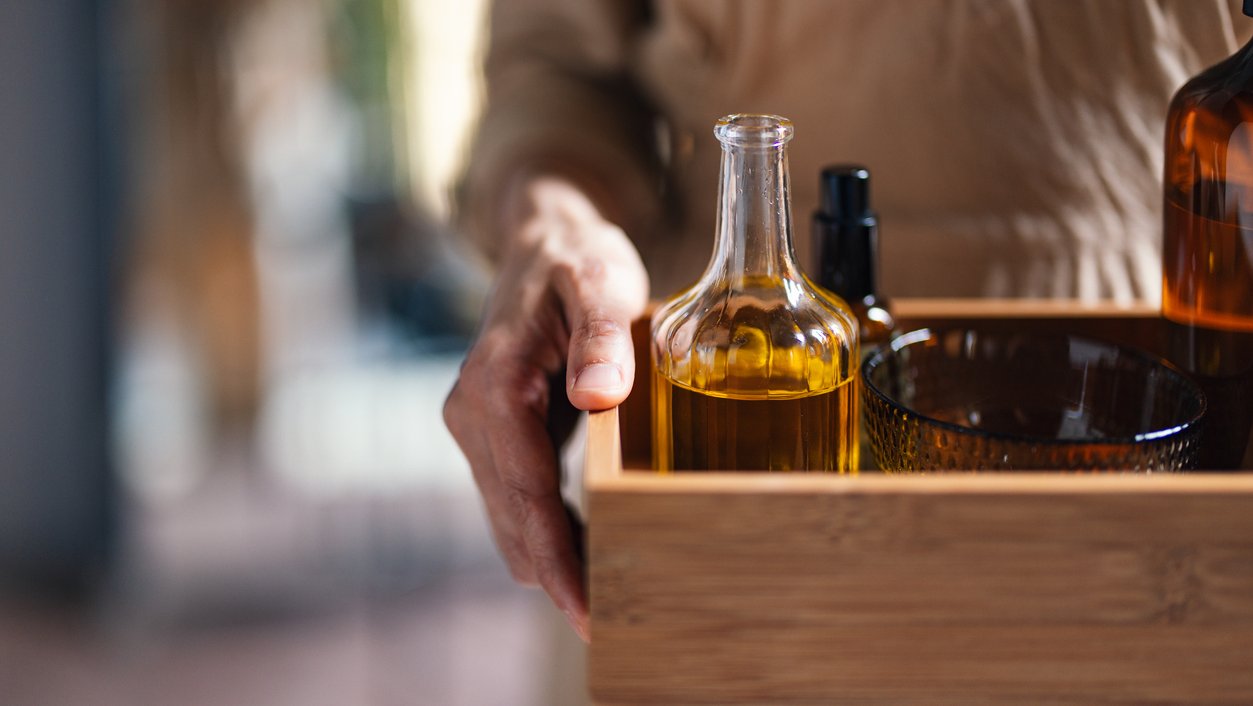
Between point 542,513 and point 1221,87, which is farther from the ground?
point 1221,87

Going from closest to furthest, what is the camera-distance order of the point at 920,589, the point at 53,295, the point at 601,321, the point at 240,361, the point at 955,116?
the point at 920,589, the point at 601,321, the point at 955,116, the point at 53,295, the point at 240,361

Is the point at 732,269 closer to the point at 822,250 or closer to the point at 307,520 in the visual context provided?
the point at 822,250

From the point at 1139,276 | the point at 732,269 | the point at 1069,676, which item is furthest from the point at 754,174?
the point at 1139,276

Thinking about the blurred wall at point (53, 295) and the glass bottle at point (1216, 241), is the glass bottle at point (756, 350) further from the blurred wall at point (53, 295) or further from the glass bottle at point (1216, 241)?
the blurred wall at point (53, 295)

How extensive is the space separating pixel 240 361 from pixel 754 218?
57.6 inches

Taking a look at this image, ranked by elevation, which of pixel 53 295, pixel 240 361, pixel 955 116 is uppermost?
pixel 955 116

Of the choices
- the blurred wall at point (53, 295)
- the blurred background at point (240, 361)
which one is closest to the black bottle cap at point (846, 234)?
the blurred background at point (240, 361)

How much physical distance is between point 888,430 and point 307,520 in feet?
4.63

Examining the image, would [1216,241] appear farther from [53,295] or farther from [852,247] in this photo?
[53,295]

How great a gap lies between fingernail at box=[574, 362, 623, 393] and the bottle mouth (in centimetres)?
8

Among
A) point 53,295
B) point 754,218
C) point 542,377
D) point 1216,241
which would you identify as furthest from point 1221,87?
point 53,295

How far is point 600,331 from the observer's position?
0.39 m

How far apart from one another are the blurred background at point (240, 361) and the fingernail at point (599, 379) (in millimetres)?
1144

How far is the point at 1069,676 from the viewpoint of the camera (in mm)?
303
